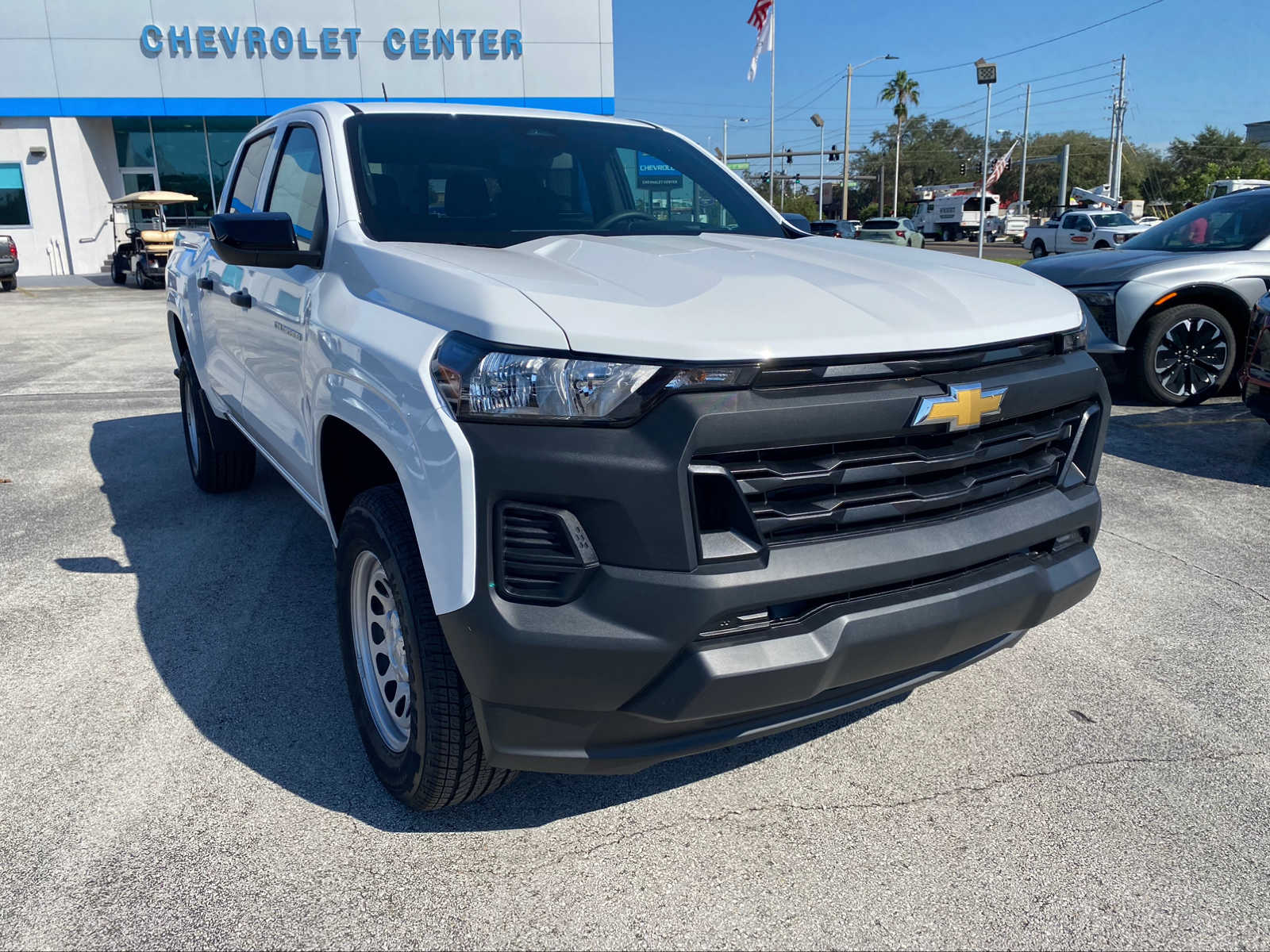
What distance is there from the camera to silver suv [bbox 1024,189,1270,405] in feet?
24.3

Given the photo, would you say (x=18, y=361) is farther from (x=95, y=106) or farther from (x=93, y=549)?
(x=95, y=106)

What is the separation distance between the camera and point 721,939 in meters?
2.13

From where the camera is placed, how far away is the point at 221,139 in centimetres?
2911

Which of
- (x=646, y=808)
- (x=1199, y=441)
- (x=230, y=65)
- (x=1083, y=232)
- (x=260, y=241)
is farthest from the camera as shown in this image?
(x=1083, y=232)

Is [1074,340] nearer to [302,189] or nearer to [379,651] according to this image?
[379,651]

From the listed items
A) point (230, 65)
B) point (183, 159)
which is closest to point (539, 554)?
point (230, 65)

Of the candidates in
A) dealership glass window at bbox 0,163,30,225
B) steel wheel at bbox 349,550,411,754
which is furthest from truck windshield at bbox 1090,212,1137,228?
steel wheel at bbox 349,550,411,754

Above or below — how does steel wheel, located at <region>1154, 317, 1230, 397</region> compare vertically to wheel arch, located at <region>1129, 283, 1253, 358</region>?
below

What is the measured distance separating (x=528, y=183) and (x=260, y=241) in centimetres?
99

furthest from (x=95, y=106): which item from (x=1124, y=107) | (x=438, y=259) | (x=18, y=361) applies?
(x=1124, y=107)

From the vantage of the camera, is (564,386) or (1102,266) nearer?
(564,386)

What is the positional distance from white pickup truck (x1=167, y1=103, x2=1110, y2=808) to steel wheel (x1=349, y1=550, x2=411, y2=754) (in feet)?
0.03

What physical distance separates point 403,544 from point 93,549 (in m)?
3.12

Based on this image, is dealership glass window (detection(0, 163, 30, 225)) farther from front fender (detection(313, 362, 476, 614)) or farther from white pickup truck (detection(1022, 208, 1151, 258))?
front fender (detection(313, 362, 476, 614))
